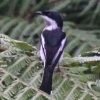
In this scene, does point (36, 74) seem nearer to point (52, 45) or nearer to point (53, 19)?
point (52, 45)

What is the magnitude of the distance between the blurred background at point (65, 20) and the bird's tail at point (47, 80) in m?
1.75

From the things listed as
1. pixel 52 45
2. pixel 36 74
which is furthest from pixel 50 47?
pixel 36 74

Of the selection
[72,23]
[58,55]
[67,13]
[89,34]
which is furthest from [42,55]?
[67,13]

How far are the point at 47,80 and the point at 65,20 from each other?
284cm

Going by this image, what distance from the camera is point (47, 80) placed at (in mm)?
2576

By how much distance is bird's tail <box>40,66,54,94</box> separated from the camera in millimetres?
2467

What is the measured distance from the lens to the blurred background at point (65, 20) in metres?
4.59

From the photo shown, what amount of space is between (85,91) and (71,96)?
8 centimetres

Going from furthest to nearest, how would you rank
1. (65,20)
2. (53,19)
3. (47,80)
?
(65,20)
(53,19)
(47,80)

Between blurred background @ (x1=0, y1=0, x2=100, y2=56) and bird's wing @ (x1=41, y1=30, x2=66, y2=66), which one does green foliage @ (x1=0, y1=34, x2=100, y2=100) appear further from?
blurred background @ (x1=0, y1=0, x2=100, y2=56)

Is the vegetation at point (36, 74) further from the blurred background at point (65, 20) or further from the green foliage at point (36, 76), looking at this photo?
the blurred background at point (65, 20)

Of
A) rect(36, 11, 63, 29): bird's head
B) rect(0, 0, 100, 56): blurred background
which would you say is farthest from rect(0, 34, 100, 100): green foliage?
rect(0, 0, 100, 56): blurred background

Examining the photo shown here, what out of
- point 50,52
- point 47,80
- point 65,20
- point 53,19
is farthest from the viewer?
point 65,20

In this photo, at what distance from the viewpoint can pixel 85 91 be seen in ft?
8.18
